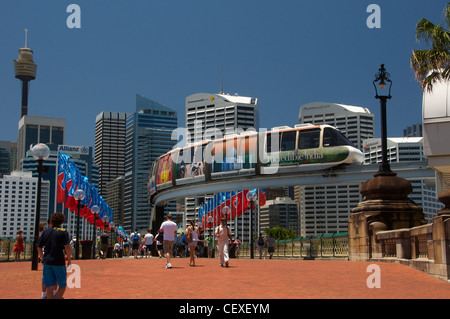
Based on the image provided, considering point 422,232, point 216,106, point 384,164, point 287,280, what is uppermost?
point 216,106

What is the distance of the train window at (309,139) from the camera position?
4103 centimetres

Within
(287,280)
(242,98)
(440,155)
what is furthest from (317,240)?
(242,98)

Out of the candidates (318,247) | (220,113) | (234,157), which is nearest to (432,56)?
(318,247)

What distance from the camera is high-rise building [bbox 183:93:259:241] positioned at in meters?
153

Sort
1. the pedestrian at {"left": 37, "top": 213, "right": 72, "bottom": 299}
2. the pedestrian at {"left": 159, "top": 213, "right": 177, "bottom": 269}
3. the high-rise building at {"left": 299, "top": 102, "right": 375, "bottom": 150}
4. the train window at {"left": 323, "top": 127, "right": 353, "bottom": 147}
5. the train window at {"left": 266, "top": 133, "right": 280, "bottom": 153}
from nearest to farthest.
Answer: the pedestrian at {"left": 37, "top": 213, "right": 72, "bottom": 299} → the pedestrian at {"left": 159, "top": 213, "right": 177, "bottom": 269} → the train window at {"left": 323, "top": 127, "right": 353, "bottom": 147} → the train window at {"left": 266, "top": 133, "right": 280, "bottom": 153} → the high-rise building at {"left": 299, "top": 102, "right": 375, "bottom": 150}

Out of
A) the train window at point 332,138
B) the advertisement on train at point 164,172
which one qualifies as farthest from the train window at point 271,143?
the advertisement on train at point 164,172

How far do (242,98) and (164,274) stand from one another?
5750 inches

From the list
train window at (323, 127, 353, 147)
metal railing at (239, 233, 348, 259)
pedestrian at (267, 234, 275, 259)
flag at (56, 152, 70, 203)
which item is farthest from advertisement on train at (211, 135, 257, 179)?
flag at (56, 152, 70, 203)

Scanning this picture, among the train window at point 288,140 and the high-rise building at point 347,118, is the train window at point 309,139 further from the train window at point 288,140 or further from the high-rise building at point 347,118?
the high-rise building at point 347,118

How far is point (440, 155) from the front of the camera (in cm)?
2909

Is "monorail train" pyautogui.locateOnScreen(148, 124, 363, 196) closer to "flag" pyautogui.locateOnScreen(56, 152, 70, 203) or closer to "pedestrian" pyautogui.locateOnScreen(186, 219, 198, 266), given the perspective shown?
"flag" pyautogui.locateOnScreen(56, 152, 70, 203)
